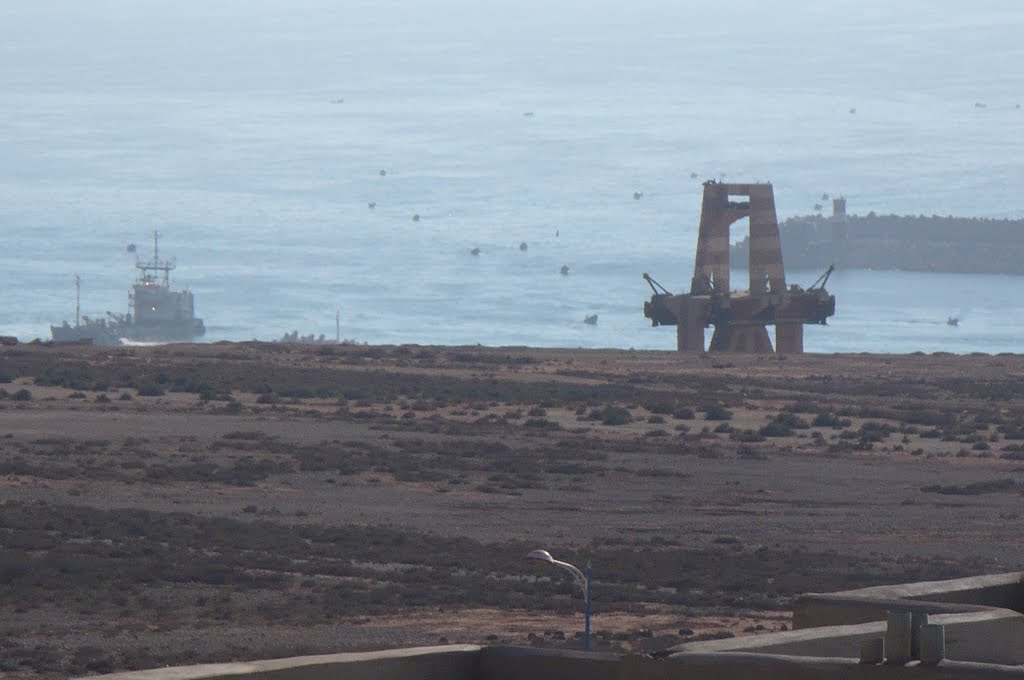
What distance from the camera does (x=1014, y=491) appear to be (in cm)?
2858

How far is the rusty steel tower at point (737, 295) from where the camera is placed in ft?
186

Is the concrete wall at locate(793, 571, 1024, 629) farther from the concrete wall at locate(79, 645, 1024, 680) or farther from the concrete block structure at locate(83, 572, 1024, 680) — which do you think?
the concrete wall at locate(79, 645, 1024, 680)

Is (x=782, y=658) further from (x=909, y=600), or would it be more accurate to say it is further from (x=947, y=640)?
(x=909, y=600)

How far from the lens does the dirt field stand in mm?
17422

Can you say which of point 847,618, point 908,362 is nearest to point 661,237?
point 908,362

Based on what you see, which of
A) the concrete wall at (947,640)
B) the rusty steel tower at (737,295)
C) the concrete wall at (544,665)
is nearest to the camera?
the concrete wall at (544,665)

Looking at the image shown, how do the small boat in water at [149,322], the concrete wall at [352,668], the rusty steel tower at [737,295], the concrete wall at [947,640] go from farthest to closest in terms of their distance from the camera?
the small boat in water at [149,322], the rusty steel tower at [737,295], the concrete wall at [947,640], the concrete wall at [352,668]

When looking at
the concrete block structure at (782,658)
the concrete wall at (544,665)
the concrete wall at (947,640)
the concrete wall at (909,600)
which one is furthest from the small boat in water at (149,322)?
the concrete wall at (544,665)

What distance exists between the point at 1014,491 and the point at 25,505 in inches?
575

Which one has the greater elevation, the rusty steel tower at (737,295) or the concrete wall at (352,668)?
the rusty steel tower at (737,295)

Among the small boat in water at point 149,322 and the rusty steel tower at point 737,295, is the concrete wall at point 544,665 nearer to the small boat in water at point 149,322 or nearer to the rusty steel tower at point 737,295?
the rusty steel tower at point 737,295

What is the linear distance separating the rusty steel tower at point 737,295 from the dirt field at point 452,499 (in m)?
7.47

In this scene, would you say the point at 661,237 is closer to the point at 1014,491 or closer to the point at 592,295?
the point at 592,295

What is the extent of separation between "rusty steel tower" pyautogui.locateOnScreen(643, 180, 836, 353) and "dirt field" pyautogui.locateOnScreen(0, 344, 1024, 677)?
7.47 m
